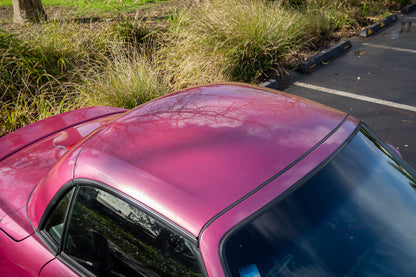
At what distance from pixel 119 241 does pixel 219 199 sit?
0.58 metres

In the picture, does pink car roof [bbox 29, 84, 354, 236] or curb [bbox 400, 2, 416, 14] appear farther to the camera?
curb [bbox 400, 2, 416, 14]

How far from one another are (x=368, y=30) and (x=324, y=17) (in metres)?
1.28

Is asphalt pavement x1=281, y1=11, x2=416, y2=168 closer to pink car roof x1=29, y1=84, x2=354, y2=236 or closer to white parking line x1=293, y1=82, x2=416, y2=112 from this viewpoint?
white parking line x1=293, y1=82, x2=416, y2=112

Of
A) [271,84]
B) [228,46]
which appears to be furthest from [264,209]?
[228,46]

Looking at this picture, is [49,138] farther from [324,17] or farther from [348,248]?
[324,17]

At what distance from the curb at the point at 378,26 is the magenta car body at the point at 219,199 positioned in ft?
26.0

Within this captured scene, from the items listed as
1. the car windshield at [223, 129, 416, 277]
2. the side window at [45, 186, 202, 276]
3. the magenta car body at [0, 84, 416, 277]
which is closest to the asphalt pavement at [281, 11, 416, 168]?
the car windshield at [223, 129, 416, 277]

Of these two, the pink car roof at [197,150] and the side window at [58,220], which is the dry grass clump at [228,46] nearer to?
the pink car roof at [197,150]

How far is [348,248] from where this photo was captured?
1638 millimetres

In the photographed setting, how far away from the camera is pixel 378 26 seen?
32.1 feet

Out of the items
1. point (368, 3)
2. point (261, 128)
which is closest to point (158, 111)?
point (261, 128)

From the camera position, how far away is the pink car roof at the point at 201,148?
1570mm

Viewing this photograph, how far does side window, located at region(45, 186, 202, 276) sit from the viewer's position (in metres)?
1.56

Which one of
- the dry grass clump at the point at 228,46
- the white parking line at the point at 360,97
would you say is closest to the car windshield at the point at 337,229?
the white parking line at the point at 360,97
